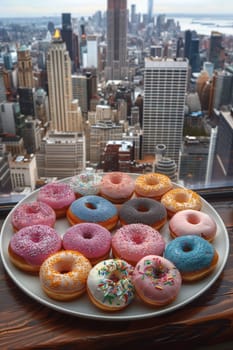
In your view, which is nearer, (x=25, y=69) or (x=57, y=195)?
(x=57, y=195)

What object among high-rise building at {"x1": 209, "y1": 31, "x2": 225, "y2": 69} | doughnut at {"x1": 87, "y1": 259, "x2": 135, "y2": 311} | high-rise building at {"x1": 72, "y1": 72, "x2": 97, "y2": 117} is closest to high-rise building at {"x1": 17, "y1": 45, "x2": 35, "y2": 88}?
high-rise building at {"x1": 72, "y1": 72, "x2": 97, "y2": 117}

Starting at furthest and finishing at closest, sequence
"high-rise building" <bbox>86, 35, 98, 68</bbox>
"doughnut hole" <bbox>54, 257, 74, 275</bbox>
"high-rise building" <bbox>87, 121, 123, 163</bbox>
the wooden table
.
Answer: "high-rise building" <bbox>86, 35, 98, 68</bbox>
"high-rise building" <bbox>87, 121, 123, 163</bbox>
"doughnut hole" <bbox>54, 257, 74, 275</bbox>
the wooden table

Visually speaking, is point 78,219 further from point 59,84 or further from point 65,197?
point 59,84

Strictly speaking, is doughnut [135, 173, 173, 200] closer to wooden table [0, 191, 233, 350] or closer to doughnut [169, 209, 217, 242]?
doughnut [169, 209, 217, 242]

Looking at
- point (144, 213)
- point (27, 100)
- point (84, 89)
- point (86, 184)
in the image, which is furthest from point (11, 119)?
point (144, 213)

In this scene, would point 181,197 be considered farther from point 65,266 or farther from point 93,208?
point 65,266
